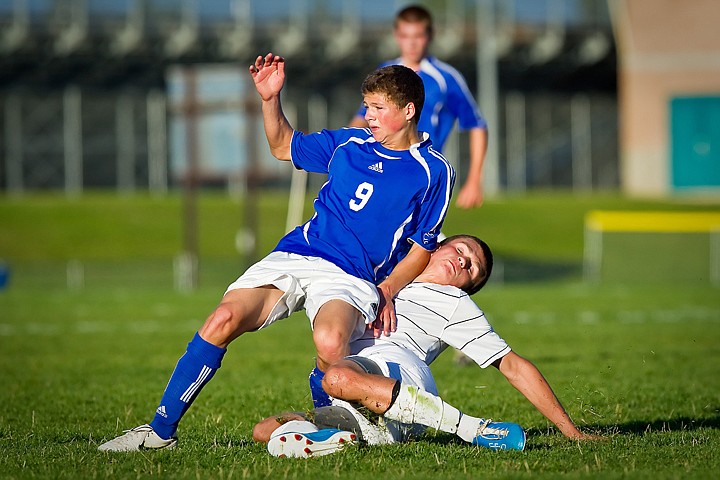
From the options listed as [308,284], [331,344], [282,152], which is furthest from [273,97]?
[331,344]

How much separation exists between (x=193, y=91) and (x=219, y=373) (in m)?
15.9

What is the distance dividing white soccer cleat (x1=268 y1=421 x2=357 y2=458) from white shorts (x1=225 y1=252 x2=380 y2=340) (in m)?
0.62

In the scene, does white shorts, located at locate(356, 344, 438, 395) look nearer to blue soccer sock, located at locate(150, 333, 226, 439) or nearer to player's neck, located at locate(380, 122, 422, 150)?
blue soccer sock, located at locate(150, 333, 226, 439)

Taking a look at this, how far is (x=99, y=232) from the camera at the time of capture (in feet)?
110

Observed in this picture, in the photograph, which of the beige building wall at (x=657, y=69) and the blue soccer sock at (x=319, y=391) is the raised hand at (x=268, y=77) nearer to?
the blue soccer sock at (x=319, y=391)

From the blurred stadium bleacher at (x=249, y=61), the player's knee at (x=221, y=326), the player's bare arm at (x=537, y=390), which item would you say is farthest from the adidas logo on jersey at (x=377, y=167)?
the blurred stadium bleacher at (x=249, y=61)

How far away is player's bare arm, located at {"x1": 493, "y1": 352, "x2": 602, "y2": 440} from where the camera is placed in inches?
227

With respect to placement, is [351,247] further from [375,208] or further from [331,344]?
[331,344]

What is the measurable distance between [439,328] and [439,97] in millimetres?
3905

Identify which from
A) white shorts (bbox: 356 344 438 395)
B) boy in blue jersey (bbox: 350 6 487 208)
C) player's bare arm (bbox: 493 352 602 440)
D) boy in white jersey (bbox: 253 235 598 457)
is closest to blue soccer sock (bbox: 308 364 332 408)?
boy in white jersey (bbox: 253 235 598 457)

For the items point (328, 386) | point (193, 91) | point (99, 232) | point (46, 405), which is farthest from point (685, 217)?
point (328, 386)

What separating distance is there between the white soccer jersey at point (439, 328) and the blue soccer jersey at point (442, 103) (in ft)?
11.3

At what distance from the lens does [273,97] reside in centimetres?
628

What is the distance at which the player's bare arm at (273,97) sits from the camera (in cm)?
626
